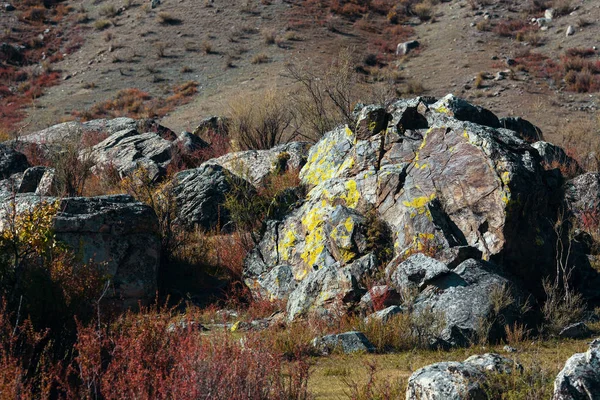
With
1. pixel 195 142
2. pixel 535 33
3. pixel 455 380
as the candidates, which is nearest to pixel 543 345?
pixel 455 380

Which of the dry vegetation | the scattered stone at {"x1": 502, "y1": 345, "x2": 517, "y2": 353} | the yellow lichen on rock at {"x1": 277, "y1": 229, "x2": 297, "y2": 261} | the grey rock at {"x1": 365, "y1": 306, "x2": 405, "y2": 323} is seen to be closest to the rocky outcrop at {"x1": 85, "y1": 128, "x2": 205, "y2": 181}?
the yellow lichen on rock at {"x1": 277, "y1": 229, "x2": 297, "y2": 261}

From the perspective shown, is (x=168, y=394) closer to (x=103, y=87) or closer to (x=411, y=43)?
(x=103, y=87)

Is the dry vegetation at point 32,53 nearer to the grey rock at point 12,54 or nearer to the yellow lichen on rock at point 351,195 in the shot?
the grey rock at point 12,54

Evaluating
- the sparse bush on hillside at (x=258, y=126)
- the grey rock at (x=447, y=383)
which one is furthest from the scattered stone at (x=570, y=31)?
the grey rock at (x=447, y=383)

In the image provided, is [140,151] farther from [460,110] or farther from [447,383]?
[447,383]

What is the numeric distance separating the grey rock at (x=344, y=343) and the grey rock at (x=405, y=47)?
121ft

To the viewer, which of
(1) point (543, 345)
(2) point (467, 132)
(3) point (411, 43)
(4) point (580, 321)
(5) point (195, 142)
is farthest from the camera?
(3) point (411, 43)

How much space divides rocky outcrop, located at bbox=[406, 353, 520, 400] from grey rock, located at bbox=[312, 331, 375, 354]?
8.41ft

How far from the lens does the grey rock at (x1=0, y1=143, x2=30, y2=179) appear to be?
1839cm

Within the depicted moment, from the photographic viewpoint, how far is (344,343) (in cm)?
882

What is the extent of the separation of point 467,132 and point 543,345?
406 cm

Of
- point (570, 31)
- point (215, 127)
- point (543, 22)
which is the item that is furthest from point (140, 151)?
point (543, 22)

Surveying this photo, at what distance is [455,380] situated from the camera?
5.91 m

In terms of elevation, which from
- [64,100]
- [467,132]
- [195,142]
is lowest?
[64,100]
